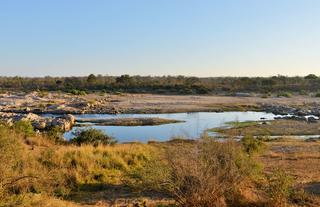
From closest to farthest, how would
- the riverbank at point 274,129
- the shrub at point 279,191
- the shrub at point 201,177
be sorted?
the shrub at point 201,177, the shrub at point 279,191, the riverbank at point 274,129

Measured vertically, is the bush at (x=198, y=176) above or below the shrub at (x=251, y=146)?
above

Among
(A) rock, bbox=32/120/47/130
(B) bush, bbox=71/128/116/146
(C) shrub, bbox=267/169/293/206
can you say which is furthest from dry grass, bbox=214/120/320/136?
(C) shrub, bbox=267/169/293/206

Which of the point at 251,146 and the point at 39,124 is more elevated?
the point at 251,146

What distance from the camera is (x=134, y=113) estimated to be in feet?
177

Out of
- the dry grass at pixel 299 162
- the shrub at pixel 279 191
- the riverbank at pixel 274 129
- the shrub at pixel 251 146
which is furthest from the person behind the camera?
the riverbank at pixel 274 129

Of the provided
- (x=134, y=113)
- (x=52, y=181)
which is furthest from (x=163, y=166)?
(x=134, y=113)

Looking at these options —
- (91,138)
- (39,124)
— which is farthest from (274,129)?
(39,124)

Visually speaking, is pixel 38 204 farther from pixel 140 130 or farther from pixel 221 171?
pixel 140 130

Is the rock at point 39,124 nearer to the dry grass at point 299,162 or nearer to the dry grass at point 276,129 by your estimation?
the dry grass at point 276,129

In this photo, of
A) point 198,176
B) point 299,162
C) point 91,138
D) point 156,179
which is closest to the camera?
point 198,176

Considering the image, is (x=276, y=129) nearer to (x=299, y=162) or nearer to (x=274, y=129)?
(x=274, y=129)

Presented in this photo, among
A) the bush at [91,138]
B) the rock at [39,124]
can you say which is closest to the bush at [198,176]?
the bush at [91,138]

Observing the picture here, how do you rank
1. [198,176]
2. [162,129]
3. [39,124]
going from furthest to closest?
[162,129] < [39,124] < [198,176]

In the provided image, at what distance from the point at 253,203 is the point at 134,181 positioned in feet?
17.1
